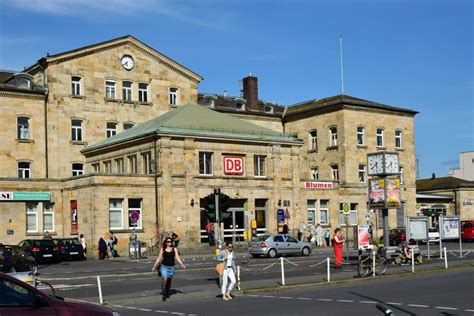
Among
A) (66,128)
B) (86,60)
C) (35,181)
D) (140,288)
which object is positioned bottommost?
(140,288)

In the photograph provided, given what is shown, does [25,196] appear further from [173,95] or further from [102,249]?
[173,95]

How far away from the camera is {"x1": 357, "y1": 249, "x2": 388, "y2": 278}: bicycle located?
25.8 metres

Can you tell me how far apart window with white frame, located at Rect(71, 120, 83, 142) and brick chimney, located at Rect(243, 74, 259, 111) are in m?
21.6

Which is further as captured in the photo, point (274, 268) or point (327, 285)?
point (274, 268)

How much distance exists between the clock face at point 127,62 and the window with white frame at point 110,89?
1.99 meters

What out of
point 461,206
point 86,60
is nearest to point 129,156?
point 86,60

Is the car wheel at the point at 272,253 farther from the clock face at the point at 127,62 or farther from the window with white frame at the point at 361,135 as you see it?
the window with white frame at the point at 361,135

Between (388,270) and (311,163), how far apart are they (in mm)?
42853

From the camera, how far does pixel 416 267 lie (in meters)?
29.6

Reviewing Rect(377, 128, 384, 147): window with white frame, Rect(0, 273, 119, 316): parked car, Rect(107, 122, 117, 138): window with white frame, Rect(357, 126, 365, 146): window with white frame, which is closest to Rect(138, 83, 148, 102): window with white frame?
Rect(107, 122, 117, 138): window with white frame

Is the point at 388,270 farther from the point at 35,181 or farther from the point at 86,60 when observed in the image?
the point at 86,60

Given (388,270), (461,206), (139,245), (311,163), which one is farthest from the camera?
(461,206)

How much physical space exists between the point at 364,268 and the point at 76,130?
38.5m

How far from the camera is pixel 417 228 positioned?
34.2 m
